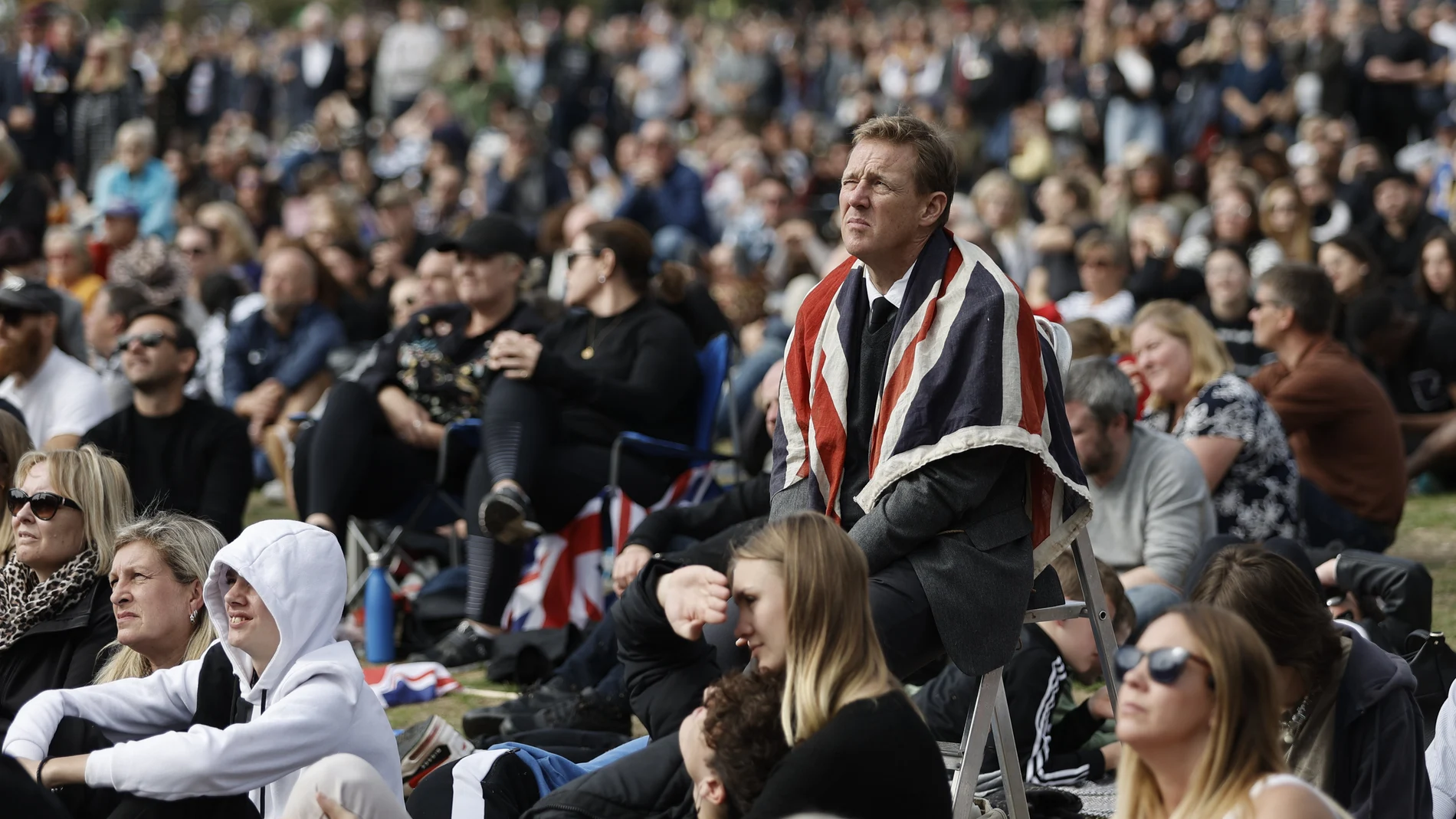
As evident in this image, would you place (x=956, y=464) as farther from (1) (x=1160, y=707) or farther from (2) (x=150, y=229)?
(2) (x=150, y=229)

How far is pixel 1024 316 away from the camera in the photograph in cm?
364

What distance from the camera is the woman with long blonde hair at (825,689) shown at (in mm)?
3018

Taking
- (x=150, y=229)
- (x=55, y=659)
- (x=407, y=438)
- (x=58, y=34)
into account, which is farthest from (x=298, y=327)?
(x=58, y=34)

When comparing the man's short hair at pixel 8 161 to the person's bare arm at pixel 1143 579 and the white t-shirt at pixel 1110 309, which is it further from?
the person's bare arm at pixel 1143 579

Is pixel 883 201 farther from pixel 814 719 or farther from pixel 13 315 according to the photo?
pixel 13 315

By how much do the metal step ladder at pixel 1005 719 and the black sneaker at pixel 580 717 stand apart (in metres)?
1.43

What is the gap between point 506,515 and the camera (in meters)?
5.96

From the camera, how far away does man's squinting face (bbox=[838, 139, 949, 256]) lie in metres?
3.65

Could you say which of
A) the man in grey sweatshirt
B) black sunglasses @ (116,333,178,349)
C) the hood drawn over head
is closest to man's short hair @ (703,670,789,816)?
the hood drawn over head

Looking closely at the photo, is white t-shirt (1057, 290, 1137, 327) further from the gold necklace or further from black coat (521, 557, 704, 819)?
black coat (521, 557, 704, 819)

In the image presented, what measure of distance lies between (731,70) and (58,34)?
22.5ft

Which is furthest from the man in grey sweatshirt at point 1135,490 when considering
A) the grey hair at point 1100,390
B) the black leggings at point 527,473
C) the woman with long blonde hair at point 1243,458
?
the black leggings at point 527,473

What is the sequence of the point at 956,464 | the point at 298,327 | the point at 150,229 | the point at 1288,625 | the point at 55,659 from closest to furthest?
the point at 1288,625 < the point at 956,464 < the point at 55,659 < the point at 298,327 < the point at 150,229

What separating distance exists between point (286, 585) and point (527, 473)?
2.51 metres
